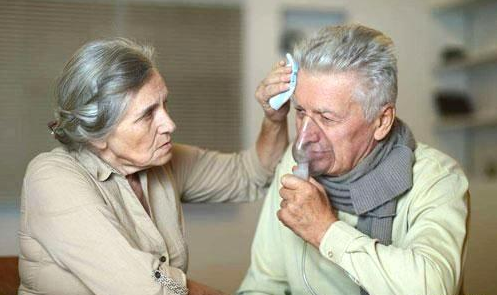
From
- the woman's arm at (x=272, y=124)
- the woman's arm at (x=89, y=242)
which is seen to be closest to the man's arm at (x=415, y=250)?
the woman's arm at (x=89, y=242)

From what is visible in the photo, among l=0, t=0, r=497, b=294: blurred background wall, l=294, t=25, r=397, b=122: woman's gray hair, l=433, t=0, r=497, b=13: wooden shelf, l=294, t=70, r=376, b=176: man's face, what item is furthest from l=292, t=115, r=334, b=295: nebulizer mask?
l=433, t=0, r=497, b=13: wooden shelf

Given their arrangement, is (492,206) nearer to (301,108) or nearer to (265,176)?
(265,176)

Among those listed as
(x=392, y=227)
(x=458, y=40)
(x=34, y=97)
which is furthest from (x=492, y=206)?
(x=34, y=97)

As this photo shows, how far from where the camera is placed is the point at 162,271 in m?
1.69

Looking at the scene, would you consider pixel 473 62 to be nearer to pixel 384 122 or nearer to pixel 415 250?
pixel 384 122

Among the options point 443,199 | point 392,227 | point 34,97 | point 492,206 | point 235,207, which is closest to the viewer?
point 443,199

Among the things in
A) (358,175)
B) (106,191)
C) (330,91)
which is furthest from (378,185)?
(106,191)

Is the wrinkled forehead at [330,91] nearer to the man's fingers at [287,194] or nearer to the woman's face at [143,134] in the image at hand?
the man's fingers at [287,194]

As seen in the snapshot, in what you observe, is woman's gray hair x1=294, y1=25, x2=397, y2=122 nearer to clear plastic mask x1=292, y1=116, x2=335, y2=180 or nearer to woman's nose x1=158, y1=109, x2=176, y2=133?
clear plastic mask x1=292, y1=116, x2=335, y2=180

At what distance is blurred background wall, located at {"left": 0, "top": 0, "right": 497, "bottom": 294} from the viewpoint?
4883 millimetres

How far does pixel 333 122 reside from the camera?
175 cm

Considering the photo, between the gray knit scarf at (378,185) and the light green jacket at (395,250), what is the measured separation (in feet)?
0.11

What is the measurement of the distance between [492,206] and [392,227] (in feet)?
6.52

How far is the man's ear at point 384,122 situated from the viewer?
1.78 m
